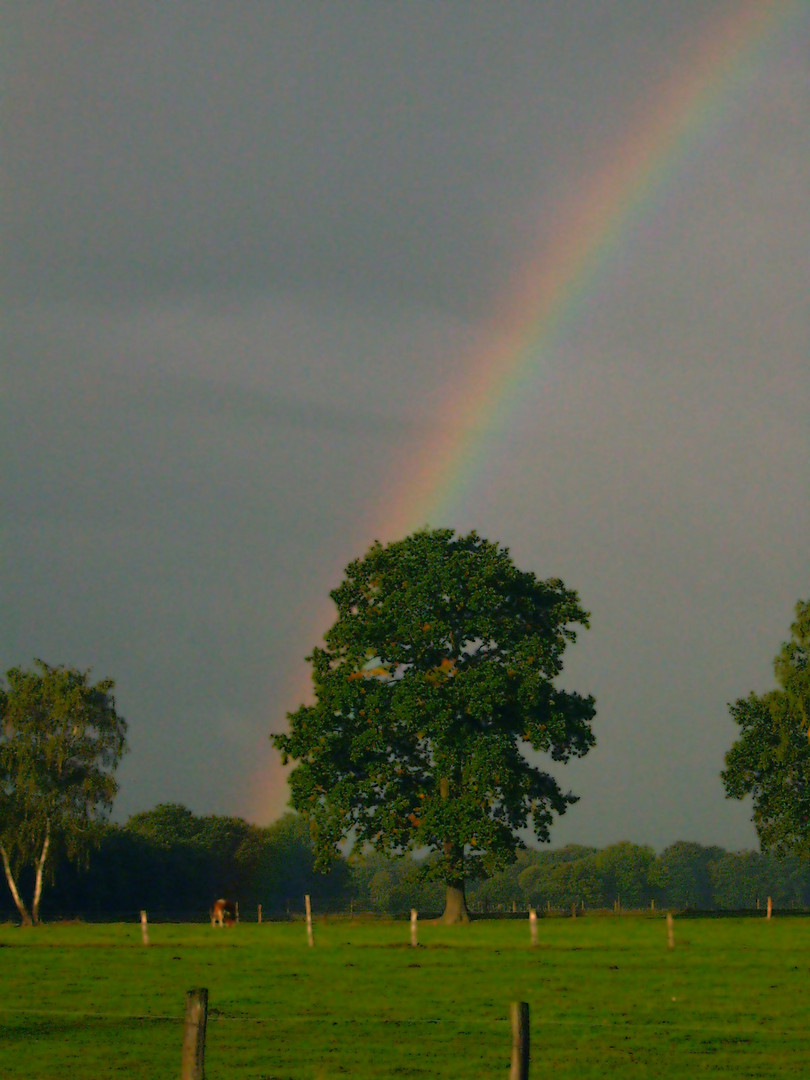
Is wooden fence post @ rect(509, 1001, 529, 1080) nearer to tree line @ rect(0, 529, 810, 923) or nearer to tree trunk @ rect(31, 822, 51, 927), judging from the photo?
tree line @ rect(0, 529, 810, 923)

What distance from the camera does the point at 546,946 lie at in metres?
55.4

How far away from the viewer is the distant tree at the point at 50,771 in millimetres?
101812

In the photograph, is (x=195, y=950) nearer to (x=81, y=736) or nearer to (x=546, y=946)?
(x=546, y=946)

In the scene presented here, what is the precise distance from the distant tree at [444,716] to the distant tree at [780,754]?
19.2 m

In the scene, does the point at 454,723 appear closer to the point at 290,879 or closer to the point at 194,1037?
the point at 194,1037

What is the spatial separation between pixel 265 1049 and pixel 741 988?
15.3m

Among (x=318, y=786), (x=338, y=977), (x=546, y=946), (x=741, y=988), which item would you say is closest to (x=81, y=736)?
(x=318, y=786)

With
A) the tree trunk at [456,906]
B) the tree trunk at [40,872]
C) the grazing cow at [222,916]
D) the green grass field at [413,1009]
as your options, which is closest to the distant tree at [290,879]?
the tree trunk at [40,872]

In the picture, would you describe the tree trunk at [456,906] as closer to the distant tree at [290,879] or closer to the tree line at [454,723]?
the tree line at [454,723]

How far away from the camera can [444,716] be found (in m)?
77.3

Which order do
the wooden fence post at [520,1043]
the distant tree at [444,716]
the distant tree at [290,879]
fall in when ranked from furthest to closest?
the distant tree at [290,879] → the distant tree at [444,716] → the wooden fence post at [520,1043]

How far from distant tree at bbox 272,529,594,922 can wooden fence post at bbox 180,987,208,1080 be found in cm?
6436

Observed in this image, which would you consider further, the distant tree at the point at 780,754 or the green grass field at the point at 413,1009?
the distant tree at the point at 780,754

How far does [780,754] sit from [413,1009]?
68.8m
